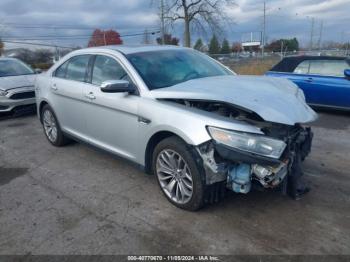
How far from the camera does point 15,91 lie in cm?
813

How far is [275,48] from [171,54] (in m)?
55.4

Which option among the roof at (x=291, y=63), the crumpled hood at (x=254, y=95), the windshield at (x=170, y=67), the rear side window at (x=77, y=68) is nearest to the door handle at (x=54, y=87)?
the rear side window at (x=77, y=68)

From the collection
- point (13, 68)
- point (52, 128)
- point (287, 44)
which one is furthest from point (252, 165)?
point (287, 44)

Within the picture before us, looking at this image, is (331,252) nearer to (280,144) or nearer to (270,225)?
(270,225)

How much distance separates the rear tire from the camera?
546 cm

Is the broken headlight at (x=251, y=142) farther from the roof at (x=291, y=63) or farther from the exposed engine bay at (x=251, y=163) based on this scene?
the roof at (x=291, y=63)

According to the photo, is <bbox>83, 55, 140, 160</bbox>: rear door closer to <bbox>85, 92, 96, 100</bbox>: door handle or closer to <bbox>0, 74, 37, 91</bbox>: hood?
<bbox>85, 92, 96, 100</bbox>: door handle

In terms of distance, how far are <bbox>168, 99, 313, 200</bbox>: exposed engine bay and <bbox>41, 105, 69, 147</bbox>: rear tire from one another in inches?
121

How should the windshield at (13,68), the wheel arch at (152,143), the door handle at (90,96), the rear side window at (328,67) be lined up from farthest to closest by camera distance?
the windshield at (13,68)
the rear side window at (328,67)
the door handle at (90,96)
the wheel arch at (152,143)

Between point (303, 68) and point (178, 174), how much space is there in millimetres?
5976

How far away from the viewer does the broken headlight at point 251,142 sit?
2.89 meters

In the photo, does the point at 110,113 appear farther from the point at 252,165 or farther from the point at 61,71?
the point at 252,165

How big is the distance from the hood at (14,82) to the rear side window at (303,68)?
6769mm

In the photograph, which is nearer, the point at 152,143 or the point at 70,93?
the point at 152,143
